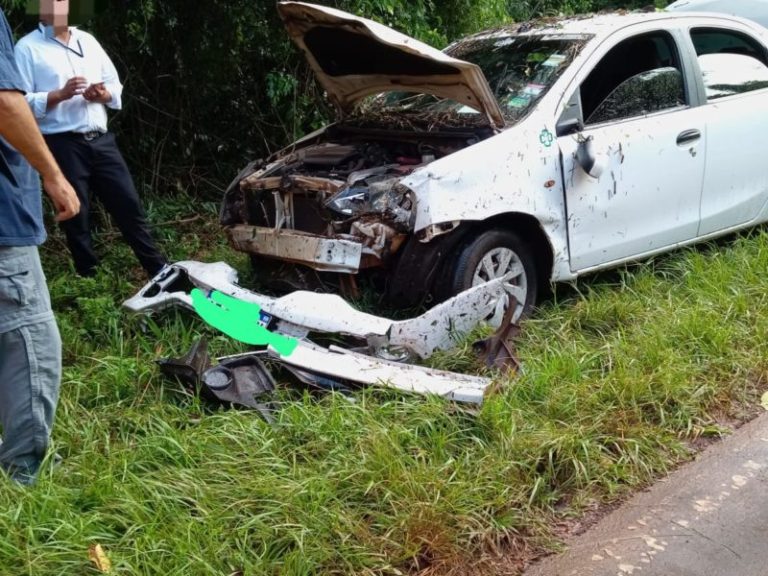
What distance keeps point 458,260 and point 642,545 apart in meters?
1.84

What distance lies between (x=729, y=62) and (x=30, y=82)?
4.12m

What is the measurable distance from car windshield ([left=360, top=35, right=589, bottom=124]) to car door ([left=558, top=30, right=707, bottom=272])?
20 cm

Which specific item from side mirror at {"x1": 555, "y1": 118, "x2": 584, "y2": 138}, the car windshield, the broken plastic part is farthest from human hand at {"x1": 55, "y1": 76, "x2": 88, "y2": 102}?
side mirror at {"x1": 555, "y1": 118, "x2": 584, "y2": 138}

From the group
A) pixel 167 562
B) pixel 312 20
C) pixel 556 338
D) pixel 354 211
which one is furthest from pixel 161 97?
pixel 167 562

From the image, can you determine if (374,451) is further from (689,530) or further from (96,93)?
(96,93)

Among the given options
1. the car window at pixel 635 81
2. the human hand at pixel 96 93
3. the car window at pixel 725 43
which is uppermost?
the car window at pixel 725 43

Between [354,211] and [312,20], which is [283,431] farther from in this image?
[312,20]

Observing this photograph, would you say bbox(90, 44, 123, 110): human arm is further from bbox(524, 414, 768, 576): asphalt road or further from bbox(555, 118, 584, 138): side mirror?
bbox(524, 414, 768, 576): asphalt road

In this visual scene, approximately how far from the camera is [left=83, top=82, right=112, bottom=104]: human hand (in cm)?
486

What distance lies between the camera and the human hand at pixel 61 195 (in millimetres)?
2883

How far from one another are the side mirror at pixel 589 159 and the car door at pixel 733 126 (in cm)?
96

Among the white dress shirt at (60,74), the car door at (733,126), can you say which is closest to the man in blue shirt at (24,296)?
the white dress shirt at (60,74)

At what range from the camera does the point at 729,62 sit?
5.48 meters

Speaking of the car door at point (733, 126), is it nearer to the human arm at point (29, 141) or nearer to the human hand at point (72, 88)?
the human hand at point (72, 88)
